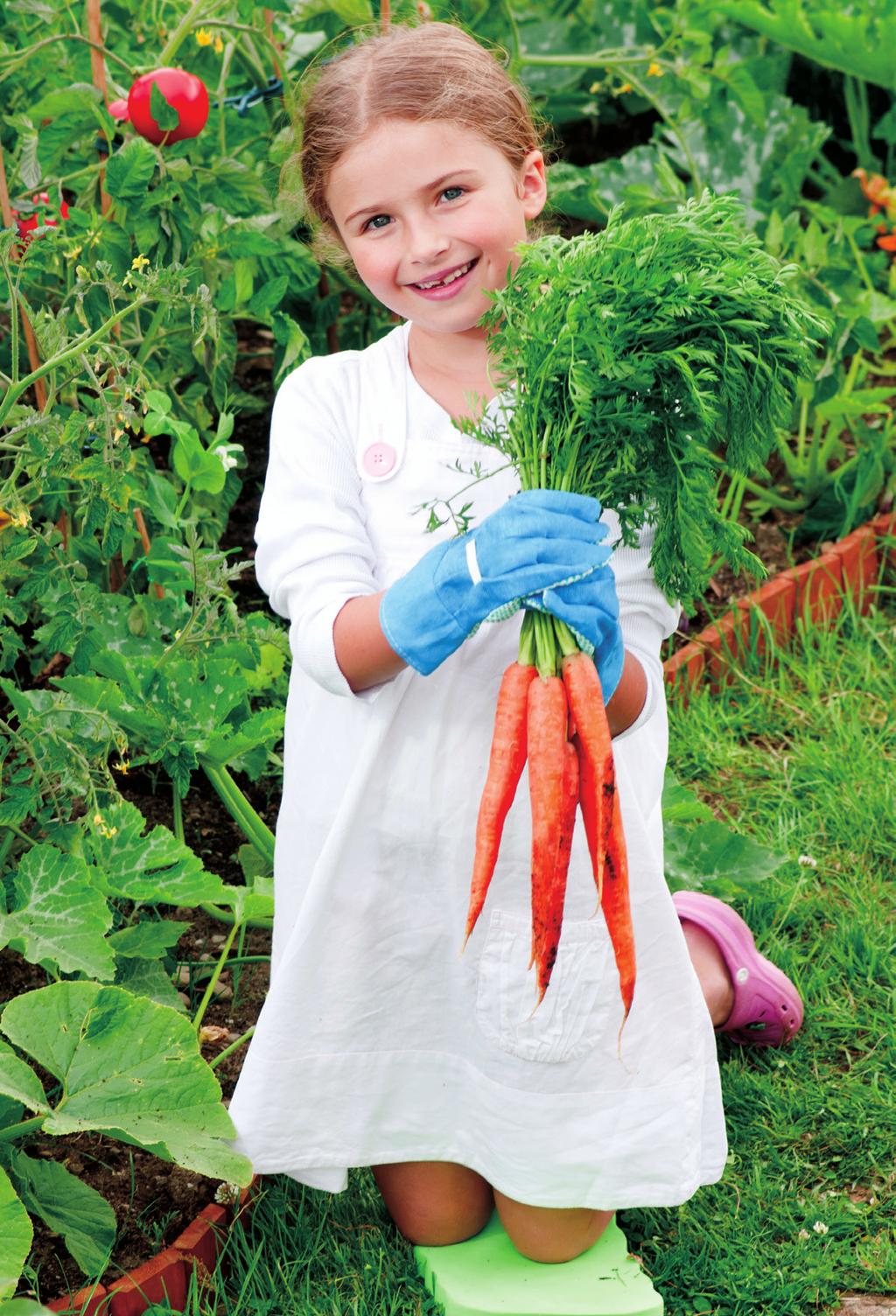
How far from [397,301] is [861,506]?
2016 millimetres

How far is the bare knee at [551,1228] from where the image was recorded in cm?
196

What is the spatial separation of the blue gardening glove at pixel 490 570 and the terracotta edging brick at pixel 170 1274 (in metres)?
0.86

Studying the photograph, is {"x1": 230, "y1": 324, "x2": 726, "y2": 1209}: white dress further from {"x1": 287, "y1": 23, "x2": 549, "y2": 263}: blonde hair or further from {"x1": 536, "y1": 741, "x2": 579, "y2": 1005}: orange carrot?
{"x1": 287, "y1": 23, "x2": 549, "y2": 263}: blonde hair

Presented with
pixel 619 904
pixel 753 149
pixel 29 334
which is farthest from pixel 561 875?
pixel 753 149

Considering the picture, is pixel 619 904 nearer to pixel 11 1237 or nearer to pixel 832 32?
pixel 11 1237

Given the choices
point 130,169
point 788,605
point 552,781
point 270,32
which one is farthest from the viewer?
point 788,605

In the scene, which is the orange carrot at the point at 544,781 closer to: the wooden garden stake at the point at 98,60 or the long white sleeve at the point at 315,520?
the long white sleeve at the point at 315,520

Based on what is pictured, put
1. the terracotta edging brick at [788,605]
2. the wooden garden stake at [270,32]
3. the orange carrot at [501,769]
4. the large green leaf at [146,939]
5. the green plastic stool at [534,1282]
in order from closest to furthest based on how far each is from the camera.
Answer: the orange carrot at [501,769]
the green plastic stool at [534,1282]
the large green leaf at [146,939]
the wooden garden stake at [270,32]
the terracotta edging brick at [788,605]

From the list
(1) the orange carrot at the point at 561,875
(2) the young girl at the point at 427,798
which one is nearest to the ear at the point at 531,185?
(2) the young girl at the point at 427,798

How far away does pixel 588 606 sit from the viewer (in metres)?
1.58

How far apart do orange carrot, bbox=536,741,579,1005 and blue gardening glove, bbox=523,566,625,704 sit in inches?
3.6

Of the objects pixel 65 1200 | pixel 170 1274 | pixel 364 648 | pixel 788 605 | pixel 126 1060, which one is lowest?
pixel 788 605

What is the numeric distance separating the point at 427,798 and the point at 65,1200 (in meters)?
0.67

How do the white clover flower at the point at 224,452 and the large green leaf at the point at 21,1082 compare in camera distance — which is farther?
the white clover flower at the point at 224,452
